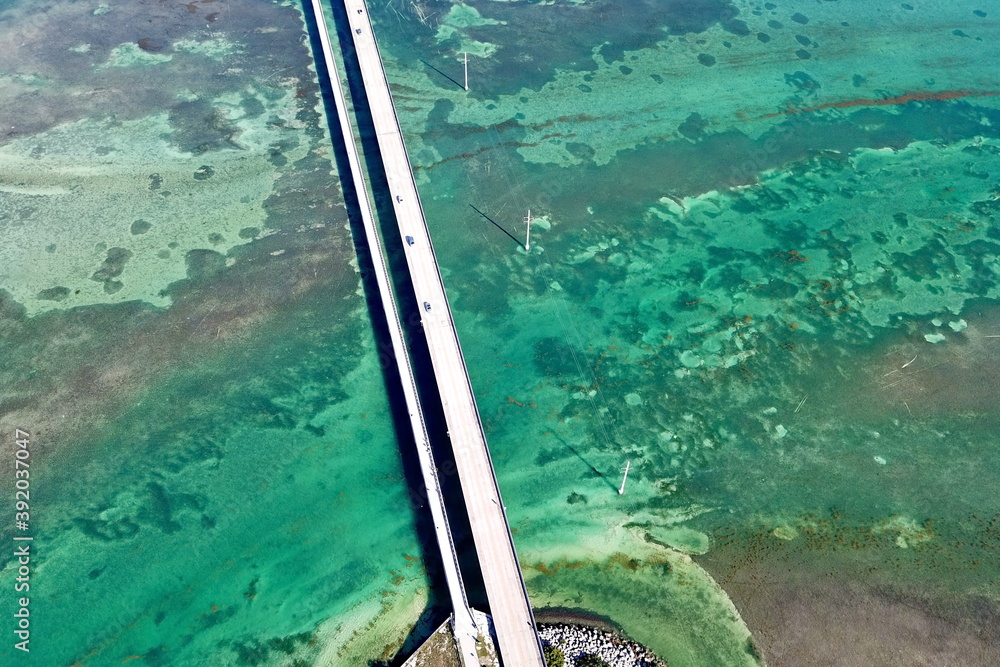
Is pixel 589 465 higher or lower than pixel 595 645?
higher

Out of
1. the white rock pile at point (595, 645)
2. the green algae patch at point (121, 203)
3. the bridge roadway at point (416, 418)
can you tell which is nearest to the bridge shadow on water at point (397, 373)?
the bridge roadway at point (416, 418)

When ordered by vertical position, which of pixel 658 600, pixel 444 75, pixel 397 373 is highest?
pixel 444 75

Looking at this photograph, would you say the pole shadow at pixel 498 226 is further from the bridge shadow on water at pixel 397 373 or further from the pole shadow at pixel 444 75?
the pole shadow at pixel 444 75

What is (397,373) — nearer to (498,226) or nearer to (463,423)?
(463,423)

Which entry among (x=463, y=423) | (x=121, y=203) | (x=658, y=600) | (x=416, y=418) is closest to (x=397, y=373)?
(x=416, y=418)

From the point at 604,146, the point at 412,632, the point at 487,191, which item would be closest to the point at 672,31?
the point at 604,146

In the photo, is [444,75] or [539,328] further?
[444,75]

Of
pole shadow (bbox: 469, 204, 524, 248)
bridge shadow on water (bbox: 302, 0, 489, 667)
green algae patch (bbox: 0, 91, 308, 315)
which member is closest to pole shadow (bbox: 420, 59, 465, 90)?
bridge shadow on water (bbox: 302, 0, 489, 667)
